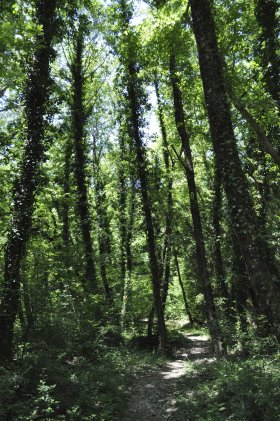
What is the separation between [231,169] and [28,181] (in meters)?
5.62

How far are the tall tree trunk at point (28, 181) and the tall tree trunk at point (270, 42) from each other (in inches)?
239

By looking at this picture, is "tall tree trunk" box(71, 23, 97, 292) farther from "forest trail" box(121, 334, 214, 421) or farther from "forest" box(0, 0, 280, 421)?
"forest trail" box(121, 334, 214, 421)

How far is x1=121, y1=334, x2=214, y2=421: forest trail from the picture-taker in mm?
7846

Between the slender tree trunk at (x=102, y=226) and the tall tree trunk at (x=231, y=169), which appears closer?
the tall tree trunk at (x=231, y=169)

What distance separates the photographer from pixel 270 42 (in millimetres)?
10516

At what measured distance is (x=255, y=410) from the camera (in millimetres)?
6016

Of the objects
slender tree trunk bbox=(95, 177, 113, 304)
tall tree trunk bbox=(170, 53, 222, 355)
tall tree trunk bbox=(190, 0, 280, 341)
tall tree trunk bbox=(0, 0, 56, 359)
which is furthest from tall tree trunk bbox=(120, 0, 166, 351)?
tall tree trunk bbox=(190, 0, 280, 341)

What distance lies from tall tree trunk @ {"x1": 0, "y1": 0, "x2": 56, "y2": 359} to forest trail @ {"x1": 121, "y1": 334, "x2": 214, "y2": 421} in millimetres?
3280

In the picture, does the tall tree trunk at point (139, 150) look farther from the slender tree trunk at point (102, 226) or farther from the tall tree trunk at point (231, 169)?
the tall tree trunk at point (231, 169)

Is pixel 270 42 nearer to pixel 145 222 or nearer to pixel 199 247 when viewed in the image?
pixel 199 247

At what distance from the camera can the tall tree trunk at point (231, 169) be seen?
15.9ft

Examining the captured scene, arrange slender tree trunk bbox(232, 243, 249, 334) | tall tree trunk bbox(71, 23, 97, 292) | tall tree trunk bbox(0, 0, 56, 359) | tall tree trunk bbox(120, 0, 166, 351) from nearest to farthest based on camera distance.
Answer: 1. tall tree trunk bbox(0, 0, 56, 359)
2. slender tree trunk bbox(232, 243, 249, 334)
3. tall tree trunk bbox(120, 0, 166, 351)
4. tall tree trunk bbox(71, 23, 97, 292)

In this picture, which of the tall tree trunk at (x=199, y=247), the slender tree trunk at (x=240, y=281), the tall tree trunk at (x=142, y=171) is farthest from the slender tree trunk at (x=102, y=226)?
the tall tree trunk at (x=199, y=247)

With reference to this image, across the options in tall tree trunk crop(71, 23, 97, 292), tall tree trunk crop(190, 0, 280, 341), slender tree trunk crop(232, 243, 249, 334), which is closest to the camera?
tall tree trunk crop(190, 0, 280, 341)
